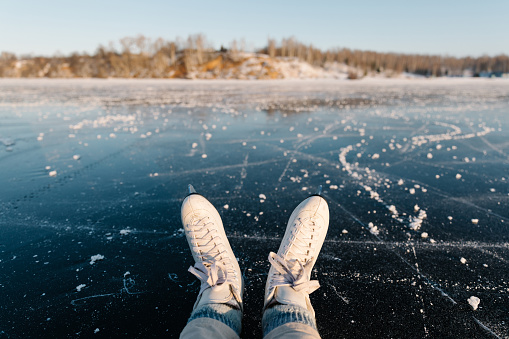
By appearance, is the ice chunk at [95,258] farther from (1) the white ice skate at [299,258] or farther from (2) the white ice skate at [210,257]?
(1) the white ice skate at [299,258]

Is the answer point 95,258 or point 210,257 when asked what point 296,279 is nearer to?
point 210,257

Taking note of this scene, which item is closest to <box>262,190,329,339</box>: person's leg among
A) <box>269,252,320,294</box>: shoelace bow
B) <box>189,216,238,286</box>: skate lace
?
<box>269,252,320,294</box>: shoelace bow

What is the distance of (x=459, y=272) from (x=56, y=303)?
2936 mm

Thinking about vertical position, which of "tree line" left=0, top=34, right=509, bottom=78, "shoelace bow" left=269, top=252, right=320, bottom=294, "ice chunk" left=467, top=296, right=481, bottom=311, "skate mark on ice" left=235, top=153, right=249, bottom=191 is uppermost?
"tree line" left=0, top=34, right=509, bottom=78

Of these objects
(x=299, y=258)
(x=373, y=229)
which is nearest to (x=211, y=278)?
(x=299, y=258)

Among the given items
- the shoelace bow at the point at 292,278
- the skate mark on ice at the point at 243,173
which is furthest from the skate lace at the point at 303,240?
the skate mark on ice at the point at 243,173

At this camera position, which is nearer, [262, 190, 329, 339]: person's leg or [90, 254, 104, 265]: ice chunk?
[262, 190, 329, 339]: person's leg

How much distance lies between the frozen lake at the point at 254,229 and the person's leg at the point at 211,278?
0.21 meters

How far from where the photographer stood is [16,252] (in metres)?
2.21

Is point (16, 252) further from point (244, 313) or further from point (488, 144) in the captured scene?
point (488, 144)

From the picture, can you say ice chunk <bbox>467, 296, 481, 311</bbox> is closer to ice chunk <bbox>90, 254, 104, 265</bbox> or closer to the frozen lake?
the frozen lake

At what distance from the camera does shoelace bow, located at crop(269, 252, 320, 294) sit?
1611 millimetres

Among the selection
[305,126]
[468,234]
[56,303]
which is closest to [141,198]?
[56,303]

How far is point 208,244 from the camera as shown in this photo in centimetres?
204
